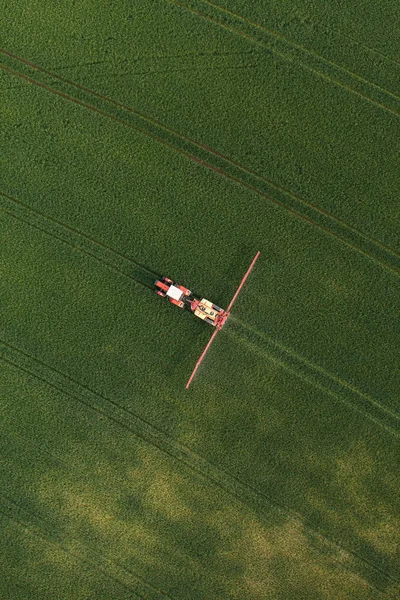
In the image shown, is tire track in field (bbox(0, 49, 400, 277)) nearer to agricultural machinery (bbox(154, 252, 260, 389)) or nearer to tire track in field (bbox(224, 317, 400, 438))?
agricultural machinery (bbox(154, 252, 260, 389))

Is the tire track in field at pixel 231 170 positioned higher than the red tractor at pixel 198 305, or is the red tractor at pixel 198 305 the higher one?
the tire track in field at pixel 231 170

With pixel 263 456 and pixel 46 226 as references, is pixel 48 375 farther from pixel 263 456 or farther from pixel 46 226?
pixel 263 456

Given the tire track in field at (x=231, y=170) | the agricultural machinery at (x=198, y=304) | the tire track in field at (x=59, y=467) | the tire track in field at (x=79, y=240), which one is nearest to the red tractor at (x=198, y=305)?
the agricultural machinery at (x=198, y=304)

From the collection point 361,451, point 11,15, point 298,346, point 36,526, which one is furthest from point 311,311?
point 11,15

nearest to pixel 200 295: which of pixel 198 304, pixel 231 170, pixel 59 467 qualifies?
pixel 198 304

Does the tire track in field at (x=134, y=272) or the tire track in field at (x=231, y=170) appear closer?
the tire track in field at (x=231, y=170)

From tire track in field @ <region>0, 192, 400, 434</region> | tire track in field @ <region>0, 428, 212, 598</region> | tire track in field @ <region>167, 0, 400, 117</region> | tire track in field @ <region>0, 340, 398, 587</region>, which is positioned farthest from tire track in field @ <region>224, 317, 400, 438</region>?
tire track in field @ <region>167, 0, 400, 117</region>

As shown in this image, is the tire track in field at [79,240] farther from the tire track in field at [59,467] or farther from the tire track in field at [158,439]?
the tire track in field at [59,467]

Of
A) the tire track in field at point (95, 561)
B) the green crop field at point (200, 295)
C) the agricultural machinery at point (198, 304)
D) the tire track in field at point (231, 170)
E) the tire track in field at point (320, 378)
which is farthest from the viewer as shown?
the tire track in field at point (95, 561)
